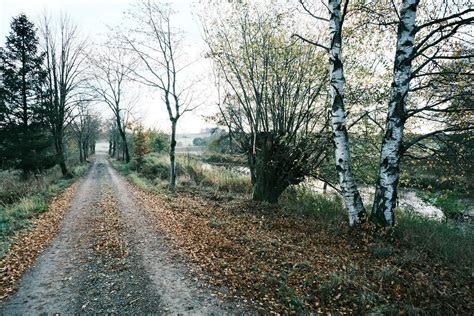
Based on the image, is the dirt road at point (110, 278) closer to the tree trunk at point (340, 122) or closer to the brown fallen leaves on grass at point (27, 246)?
the brown fallen leaves on grass at point (27, 246)

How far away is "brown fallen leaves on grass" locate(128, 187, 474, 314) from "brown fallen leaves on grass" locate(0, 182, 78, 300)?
10.3 ft

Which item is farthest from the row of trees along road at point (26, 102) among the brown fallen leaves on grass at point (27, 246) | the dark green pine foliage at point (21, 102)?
the brown fallen leaves on grass at point (27, 246)

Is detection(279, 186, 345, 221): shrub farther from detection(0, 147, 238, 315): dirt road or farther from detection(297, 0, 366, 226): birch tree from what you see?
detection(0, 147, 238, 315): dirt road

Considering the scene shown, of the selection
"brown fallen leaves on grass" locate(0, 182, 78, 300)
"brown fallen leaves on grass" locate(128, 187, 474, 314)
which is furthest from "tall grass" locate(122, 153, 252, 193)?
"brown fallen leaves on grass" locate(128, 187, 474, 314)

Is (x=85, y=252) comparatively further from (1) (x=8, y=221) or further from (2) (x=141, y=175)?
(2) (x=141, y=175)

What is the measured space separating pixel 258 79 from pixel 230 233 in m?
6.31

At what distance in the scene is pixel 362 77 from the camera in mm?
8984

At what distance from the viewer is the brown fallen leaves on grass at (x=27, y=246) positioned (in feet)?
17.5

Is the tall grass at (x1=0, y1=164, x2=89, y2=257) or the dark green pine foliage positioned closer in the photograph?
the tall grass at (x1=0, y1=164, x2=89, y2=257)

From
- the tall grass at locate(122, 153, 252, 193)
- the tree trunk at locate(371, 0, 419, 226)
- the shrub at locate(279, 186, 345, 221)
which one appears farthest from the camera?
the tall grass at locate(122, 153, 252, 193)

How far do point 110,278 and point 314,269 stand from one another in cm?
393

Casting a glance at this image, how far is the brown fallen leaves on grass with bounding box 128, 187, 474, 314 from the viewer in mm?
4281

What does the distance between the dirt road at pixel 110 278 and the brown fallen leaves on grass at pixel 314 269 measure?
55cm

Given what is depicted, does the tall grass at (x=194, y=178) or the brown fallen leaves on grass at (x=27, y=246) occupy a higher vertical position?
the tall grass at (x=194, y=178)
